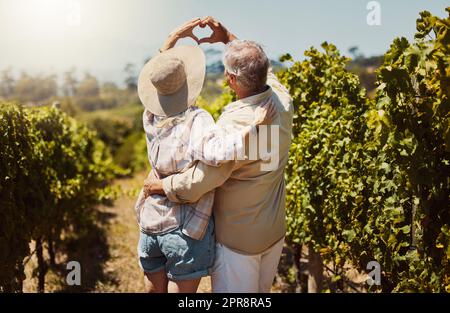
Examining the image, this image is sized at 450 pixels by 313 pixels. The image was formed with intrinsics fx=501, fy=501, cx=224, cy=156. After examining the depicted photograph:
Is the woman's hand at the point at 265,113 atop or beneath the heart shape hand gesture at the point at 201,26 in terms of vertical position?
beneath

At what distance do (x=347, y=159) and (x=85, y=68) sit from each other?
97752 millimetres

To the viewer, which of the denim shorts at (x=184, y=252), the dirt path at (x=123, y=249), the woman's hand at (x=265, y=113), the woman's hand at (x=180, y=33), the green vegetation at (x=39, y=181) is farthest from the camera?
the dirt path at (x=123, y=249)

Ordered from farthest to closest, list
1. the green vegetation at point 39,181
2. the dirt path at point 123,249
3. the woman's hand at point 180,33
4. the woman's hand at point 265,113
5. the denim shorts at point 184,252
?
the dirt path at point 123,249 < the green vegetation at point 39,181 < the woman's hand at point 180,33 < the denim shorts at point 184,252 < the woman's hand at point 265,113

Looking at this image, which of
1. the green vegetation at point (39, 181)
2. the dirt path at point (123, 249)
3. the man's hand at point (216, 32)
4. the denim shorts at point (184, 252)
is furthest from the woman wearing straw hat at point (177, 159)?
the dirt path at point (123, 249)

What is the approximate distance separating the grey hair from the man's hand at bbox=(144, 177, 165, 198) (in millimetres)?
676

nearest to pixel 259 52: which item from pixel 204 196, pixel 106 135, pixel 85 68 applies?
pixel 204 196

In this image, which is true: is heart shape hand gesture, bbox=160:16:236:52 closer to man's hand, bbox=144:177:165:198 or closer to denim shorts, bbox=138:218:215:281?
man's hand, bbox=144:177:165:198

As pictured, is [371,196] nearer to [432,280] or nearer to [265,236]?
[432,280]

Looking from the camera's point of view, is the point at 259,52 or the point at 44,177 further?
the point at 44,177

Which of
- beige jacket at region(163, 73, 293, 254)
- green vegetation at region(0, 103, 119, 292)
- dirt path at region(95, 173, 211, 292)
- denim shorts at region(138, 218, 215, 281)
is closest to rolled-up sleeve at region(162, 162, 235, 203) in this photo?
beige jacket at region(163, 73, 293, 254)

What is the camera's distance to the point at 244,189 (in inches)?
103

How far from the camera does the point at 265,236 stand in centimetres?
269

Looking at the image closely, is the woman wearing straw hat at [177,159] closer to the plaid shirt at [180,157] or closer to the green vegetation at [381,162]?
the plaid shirt at [180,157]

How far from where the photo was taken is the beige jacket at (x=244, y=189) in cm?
251
